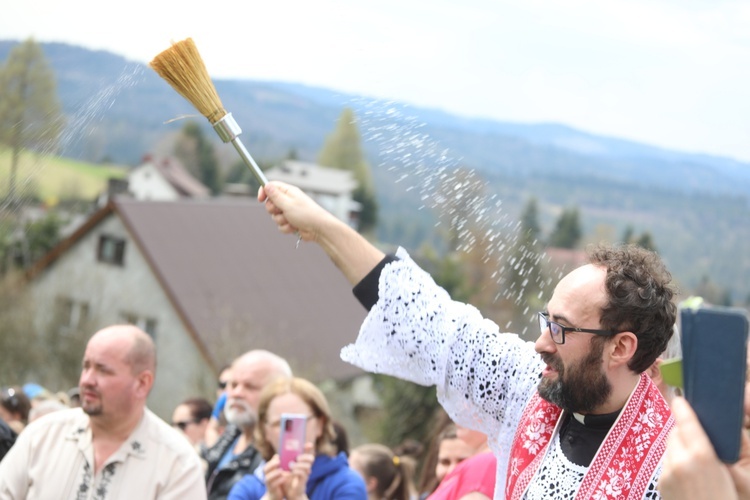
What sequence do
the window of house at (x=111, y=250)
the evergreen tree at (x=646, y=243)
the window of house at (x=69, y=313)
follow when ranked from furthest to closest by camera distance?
1. the window of house at (x=111, y=250)
2. the window of house at (x=69, y=313)
3. the evergreen tree at (x=646, y=243)

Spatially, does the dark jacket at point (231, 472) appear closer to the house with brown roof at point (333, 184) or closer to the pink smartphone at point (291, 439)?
the pink smartphone at point (291, 439)

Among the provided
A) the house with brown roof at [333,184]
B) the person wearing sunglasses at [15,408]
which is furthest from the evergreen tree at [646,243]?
the house with brown roof at [333,184]

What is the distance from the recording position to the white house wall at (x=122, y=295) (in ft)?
106

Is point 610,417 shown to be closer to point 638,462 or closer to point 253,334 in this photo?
point 638,462

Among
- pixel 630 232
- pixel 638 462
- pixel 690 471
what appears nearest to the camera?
pixel 690 471

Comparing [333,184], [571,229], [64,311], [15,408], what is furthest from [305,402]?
[333,184]

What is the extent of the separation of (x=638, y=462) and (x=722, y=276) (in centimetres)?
3879

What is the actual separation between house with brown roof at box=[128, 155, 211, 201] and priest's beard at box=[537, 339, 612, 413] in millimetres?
52815

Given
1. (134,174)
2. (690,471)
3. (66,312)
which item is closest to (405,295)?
(690,471)

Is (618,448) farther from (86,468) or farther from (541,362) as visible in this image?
(86,468)

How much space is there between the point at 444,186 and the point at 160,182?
180 feet

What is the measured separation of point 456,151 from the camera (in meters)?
3.77

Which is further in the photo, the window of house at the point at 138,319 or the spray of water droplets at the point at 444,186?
the window of house at the point at 138,319

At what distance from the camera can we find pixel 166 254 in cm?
3503
